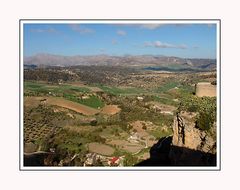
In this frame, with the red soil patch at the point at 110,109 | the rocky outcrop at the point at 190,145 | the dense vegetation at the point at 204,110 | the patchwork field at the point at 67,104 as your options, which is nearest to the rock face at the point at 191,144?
the rocky outcrop at the point at 190,145

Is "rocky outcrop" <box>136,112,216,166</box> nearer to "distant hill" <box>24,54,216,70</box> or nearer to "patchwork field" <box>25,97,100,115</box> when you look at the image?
"distant hill" <box>24,54,216,70</box>

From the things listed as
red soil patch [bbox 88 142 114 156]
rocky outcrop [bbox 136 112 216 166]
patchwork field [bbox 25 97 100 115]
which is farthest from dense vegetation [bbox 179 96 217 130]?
patchwork field [bbox 25 97 100 115]

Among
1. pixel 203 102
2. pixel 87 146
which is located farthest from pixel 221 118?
pixel 87 146

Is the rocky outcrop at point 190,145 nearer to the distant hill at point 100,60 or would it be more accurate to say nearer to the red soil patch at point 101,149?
the distant hill at point 100,60

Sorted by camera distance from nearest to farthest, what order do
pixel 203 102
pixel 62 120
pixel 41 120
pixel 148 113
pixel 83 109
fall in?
1. pixel 203 102
2. pixel 41 120
3. pixel 62 120
4. pixel 83 109
5. pixel 148 113

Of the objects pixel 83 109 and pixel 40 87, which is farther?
pixel 83 109

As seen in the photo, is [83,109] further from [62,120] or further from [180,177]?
[180,177]

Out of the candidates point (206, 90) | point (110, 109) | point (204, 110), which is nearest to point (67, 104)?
point (110, 109)
